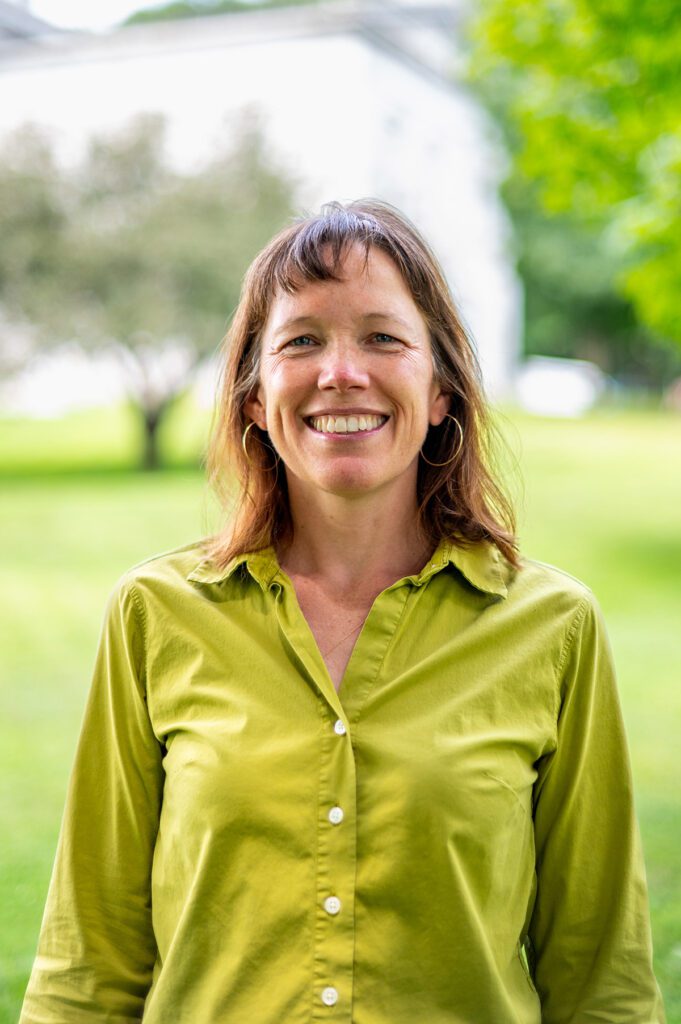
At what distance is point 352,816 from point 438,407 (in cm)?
61

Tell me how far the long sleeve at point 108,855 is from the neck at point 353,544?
0.26 meters

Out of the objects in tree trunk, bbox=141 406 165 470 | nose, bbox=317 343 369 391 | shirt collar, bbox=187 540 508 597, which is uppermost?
nose, bbox=317 343 369 391

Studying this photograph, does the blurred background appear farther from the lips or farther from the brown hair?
the lips

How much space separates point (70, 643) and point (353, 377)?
7218 millimetres

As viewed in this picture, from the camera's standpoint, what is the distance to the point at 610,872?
1.60 m

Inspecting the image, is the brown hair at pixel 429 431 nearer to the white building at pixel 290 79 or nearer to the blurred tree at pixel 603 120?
the blurred tree at pixel 603 120

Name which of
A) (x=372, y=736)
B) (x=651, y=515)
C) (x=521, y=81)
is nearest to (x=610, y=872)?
(x=372, y=736)

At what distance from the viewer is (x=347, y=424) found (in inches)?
62.3

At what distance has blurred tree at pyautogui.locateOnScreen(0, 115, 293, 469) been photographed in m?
15.4

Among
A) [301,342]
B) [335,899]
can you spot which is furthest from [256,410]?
[335,899]

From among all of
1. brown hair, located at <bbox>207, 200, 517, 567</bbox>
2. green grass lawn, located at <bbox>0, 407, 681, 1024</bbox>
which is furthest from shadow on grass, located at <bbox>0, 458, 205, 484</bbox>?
brown hair, located at <bbox>207, 200, 517, 567</bbox>

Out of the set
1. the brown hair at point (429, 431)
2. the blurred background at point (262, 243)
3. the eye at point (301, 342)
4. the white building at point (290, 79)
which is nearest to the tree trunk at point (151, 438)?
the blurred background at point (262, 243)

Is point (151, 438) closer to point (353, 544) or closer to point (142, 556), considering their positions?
point (142, 556)

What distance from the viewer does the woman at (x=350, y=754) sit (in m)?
1.49
